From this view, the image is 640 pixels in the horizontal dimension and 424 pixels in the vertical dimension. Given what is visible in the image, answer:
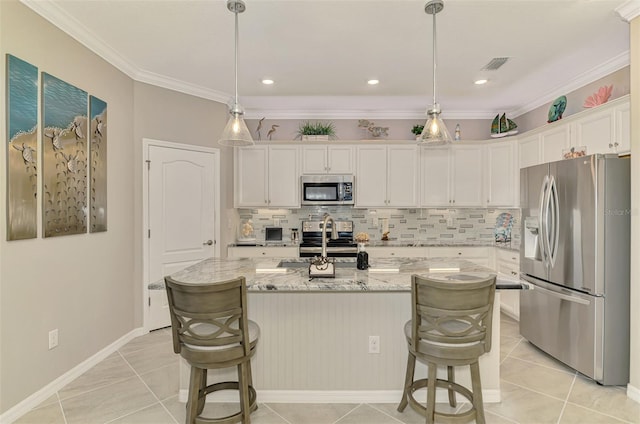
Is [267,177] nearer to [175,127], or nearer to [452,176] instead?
[175,127]

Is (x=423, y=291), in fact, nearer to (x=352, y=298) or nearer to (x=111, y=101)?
(x=352, y=298)

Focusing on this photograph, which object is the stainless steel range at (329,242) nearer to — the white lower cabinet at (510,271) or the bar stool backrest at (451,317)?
the white lower cabinet at (510,271)

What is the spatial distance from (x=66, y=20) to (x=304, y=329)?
116 inches

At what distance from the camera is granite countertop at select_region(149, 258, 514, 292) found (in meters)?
1.93

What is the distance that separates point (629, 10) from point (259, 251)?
4.13m

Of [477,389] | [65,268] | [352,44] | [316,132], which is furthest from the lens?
[316,132]

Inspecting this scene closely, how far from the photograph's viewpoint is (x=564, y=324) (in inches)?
112

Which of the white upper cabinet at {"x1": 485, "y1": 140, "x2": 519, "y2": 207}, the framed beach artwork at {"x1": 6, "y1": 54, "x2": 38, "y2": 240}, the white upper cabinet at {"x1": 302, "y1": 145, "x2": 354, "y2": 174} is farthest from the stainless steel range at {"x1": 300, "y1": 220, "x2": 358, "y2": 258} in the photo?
the framed beach artwork at {"x1": 6, "y1": 54, "x2": 38, "y2": 240}

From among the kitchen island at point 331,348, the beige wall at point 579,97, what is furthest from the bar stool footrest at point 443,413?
the beige wall at point 579,97

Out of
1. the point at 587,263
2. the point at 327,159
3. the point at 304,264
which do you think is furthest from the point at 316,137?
the point at 587,263

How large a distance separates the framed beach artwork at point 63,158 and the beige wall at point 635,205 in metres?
4.18

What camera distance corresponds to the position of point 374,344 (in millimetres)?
2305

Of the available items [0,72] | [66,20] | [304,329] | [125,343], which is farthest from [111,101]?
[304,329]

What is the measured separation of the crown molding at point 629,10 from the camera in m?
2.28
